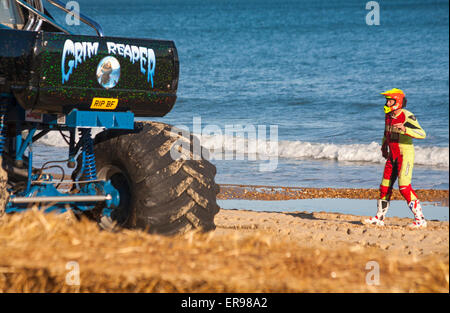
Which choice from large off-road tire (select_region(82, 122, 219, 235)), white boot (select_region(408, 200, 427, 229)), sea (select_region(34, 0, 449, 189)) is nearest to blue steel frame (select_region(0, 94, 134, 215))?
large off-road tire (select_region(82, 122, 219, 235))

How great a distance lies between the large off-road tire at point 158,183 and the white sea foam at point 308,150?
11497 mm

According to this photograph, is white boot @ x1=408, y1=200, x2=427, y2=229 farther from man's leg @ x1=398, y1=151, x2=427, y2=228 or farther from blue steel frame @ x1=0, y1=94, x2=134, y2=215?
blue steel frame @ x1=0, y1=94, x2=134, y2=215

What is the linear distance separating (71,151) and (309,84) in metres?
29.8

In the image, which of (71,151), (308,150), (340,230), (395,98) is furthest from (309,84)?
(71,151)

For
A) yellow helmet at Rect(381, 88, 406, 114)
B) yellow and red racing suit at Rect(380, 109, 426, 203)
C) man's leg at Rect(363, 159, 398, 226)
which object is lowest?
man's leg at Rect(363, 159, 398, 226)

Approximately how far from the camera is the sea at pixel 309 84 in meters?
16.5

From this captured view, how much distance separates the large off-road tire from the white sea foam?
11.5m

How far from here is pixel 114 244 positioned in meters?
4.23

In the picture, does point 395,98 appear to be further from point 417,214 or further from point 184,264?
point 184,264

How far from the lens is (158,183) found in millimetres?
5461

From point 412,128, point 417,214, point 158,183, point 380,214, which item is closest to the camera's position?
point 158,183

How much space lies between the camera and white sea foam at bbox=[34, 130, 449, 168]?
674 inches
